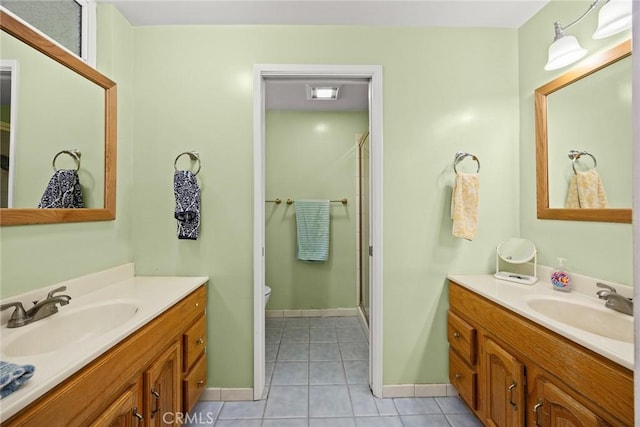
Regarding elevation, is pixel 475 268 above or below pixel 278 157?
below

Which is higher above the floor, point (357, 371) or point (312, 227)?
point (312, 227)

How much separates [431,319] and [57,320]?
1.91 meters

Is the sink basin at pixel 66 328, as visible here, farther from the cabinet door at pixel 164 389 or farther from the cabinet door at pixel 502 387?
the cabinet door at pixel 502 387

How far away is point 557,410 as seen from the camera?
102 cm

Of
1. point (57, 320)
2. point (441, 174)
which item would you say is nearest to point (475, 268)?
point (441, 174)

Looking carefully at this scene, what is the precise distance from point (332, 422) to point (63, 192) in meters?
1.79

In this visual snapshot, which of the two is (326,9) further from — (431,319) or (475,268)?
(431,319)

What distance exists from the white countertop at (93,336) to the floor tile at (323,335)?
1.35 metres

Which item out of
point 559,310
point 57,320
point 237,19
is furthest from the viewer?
point 237,19

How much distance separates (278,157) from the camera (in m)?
3.17

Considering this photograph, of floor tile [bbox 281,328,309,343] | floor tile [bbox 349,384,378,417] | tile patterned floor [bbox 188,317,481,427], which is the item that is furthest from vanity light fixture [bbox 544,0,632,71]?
floor tile [bbox 281,328,309,343]

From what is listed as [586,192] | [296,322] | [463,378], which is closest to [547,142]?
[586,192]

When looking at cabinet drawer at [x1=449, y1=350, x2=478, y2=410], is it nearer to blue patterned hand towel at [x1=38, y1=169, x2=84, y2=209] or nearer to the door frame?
the door frame

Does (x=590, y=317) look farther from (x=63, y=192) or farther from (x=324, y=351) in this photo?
(x=63, y=192)
